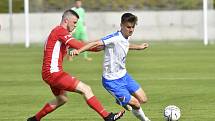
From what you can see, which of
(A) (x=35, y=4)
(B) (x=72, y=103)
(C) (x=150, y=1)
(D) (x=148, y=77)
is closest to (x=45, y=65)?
(B) (x=72, y=103)

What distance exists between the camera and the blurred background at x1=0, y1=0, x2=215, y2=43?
4325 centimetres

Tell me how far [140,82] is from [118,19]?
83.6 feet

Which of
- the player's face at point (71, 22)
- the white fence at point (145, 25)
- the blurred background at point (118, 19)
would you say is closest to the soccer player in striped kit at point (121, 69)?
the player's face at point (71, 22)

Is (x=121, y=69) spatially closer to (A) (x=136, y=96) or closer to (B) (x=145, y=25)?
(A) (x=136, y=96)

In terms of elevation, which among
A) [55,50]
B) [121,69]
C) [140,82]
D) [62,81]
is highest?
[55,50]

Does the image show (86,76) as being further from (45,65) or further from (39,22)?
(39,22)

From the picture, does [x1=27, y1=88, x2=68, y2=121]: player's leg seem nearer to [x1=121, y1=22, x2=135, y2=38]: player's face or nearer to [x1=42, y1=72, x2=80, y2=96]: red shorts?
[x1=42, y1=72, x2=80, y2=96]: red shorts

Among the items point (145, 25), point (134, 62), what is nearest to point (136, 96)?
point (134, 62)

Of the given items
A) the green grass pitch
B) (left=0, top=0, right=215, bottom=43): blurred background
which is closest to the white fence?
(left=0, top=0, right=215, bottom=43): blurred background

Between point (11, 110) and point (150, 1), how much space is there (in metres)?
32.3

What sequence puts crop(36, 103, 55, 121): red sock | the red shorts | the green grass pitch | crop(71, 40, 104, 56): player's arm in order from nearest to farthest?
crop(71, 40, 104, 56): player's arm
the red shorts
crop(36, 103, 55, 121): red sock
the green grass pitch

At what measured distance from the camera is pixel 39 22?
43.1m

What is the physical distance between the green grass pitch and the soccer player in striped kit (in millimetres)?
982

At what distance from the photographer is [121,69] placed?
12.0 metres
